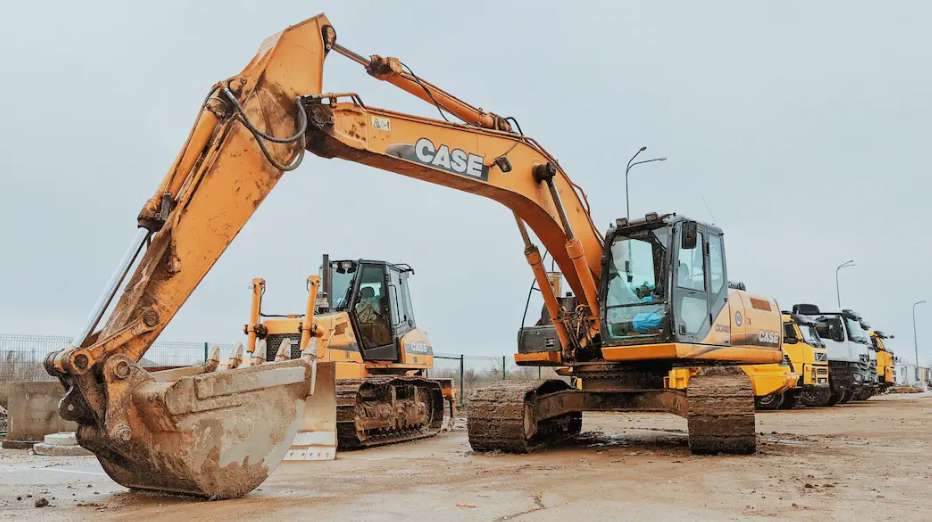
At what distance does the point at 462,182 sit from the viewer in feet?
27.3

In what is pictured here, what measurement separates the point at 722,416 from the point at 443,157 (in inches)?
157

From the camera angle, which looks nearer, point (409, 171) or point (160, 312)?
point (160, 312)

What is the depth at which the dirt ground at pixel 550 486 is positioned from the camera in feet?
17.7

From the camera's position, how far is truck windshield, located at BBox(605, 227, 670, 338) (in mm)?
9227

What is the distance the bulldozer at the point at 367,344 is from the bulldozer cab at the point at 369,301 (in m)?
0.01

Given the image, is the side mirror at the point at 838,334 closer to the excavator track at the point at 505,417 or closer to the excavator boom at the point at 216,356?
the excavator track at the point at 505,417

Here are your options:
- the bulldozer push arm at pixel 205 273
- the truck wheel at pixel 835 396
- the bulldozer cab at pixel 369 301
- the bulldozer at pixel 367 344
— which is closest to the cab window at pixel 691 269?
the bulldozer push arm at pixel 205 273

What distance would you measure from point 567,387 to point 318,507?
18.2ft

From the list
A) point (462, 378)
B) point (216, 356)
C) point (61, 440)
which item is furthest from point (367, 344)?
point (462, 378)

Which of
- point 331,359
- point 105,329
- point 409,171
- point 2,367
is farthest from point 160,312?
point 2,367

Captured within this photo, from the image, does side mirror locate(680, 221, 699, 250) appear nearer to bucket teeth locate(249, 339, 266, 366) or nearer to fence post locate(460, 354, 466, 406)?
bucket teeth locate(249, 339, 266, 366)

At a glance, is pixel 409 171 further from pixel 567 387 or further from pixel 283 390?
pixel 567 387

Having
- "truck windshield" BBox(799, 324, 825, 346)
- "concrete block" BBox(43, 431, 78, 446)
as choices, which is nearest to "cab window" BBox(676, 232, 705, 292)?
"concrete block" BBox(43, 431, 78, 446)

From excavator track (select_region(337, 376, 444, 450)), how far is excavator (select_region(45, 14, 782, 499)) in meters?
1.48
